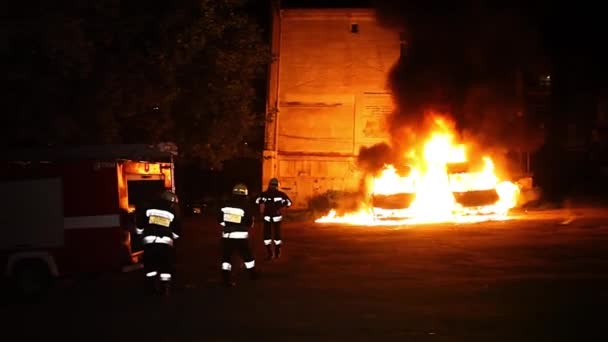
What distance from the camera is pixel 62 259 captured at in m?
11.8

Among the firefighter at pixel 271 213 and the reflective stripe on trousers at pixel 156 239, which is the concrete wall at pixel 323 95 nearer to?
the firefighter at pixel 271 213

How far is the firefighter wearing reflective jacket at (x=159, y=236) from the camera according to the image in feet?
36.9

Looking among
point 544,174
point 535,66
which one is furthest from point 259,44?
point 544,174

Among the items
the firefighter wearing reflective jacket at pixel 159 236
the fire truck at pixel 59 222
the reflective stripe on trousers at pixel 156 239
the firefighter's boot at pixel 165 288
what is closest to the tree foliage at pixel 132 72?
the fire truck at pixel 59 222

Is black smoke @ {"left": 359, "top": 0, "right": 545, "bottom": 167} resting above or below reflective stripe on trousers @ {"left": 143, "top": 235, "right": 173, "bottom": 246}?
above

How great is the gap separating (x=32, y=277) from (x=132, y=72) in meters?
6.40

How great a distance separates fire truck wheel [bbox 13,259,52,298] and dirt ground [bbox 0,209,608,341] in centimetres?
28

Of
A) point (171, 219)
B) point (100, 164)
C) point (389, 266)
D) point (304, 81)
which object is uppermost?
point (304, 81)

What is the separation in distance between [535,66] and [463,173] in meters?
7.92

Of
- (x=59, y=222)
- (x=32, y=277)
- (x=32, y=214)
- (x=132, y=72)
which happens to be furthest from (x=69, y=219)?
(x=132, y=72)

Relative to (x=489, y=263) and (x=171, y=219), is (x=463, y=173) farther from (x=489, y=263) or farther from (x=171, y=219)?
(x=171, y=219)

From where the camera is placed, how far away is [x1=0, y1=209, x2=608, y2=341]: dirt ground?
8.53 meters

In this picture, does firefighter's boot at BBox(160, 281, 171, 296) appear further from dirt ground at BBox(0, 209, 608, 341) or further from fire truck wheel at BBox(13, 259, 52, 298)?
fire truck wheel at BBox(13, 259, 52, 298)

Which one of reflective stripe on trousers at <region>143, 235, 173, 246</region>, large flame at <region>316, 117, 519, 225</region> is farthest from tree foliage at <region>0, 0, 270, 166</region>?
large flame at <region>316, 117, 519, 225</region>
